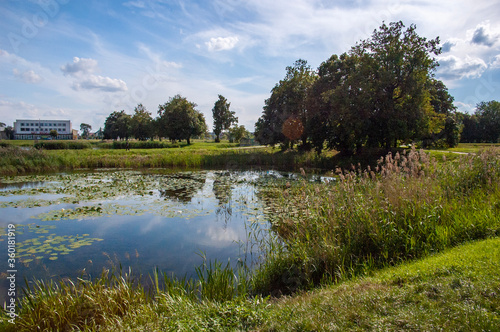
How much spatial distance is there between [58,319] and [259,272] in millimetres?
3334

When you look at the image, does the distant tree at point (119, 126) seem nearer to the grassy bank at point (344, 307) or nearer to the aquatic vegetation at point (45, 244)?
the aquatic vegetation at point (45, 244)

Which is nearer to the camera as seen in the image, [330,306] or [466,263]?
[330,306]

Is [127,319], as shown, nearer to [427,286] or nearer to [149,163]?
[427,286]

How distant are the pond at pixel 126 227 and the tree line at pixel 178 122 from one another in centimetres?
4134

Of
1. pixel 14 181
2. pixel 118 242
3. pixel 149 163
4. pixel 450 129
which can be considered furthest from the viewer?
pixel 450 129

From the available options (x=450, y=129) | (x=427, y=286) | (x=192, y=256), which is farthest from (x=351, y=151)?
(x=427, y=286)

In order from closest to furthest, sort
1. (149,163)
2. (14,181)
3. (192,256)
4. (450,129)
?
Answer: (192,256) → (14,181) → (149,163) → (450,129)

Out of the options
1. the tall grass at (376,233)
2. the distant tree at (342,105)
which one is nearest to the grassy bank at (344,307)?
the tall grass at (376,233)

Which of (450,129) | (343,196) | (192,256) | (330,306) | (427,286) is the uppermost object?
(450,129)

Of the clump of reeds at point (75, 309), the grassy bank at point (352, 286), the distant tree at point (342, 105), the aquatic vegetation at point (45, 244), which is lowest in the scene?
the aquatic vegetation at point (45, 244)

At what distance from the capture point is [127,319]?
4.10 meters

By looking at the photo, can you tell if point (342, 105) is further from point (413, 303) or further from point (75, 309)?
point (75, 309)

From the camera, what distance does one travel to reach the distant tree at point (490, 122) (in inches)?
2112

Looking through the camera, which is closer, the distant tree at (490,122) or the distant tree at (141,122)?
the distant tree at (490,122)
